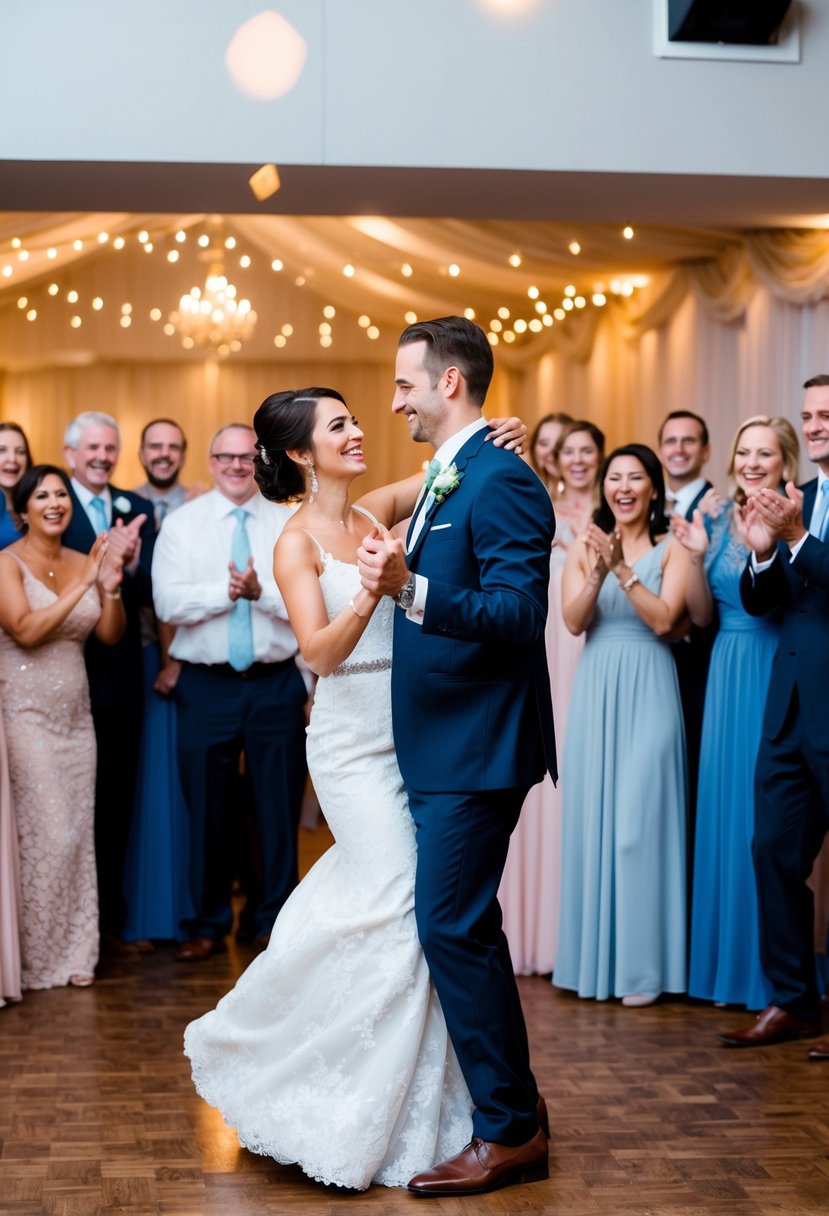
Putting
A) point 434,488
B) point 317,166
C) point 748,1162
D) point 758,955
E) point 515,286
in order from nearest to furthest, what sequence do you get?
point 434,488 → point 748,1162 → point 758,955 → point 317,166 → point 515,286

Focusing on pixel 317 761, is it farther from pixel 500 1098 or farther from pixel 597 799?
pixel 597 799

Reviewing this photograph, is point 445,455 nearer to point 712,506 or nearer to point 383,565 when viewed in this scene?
point 383,565

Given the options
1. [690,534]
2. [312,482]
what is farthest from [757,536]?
[312,482]

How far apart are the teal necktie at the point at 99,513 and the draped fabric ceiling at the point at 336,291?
6.29ft

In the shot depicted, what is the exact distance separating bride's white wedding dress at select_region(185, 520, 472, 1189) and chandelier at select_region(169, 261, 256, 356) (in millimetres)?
6601

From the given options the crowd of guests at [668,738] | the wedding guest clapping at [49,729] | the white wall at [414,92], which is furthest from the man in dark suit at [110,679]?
the crowd of guests at [668,738]

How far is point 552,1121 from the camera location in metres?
3.67

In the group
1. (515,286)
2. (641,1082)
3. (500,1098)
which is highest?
(515,286)

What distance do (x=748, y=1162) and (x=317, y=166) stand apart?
3.51 meters

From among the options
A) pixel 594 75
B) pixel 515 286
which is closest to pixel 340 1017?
pixel 594 75

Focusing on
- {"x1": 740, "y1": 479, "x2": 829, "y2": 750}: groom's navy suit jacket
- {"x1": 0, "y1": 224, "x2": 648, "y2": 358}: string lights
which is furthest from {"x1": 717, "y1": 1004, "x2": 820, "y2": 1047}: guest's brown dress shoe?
{"x1": 0, "y1": 224, "x2": 648, "y2": 358}: string lights

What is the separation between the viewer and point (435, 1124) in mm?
3199

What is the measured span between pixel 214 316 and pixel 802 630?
623cm

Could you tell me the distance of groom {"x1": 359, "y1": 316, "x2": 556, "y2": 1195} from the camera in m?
3.09
